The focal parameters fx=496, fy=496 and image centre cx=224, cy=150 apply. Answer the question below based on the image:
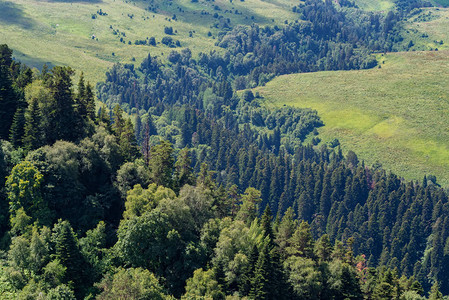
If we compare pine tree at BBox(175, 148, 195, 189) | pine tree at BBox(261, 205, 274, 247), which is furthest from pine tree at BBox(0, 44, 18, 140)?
pine tree at BBox(261, 205, 274, 247)

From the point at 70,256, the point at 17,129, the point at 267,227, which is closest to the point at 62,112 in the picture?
the point at 17,129

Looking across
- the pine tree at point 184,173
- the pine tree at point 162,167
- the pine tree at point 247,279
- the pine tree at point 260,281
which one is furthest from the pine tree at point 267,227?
the pine tree at point 184,173

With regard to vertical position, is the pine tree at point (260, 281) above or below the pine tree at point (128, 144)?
below

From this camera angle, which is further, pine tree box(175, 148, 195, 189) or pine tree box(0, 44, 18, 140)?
pine tree box(175, 148, 195, 189)

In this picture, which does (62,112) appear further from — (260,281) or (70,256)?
(260,281)

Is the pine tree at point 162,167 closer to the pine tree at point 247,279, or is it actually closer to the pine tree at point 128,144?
the pine tree at point 128,144

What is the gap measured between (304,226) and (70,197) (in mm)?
42956

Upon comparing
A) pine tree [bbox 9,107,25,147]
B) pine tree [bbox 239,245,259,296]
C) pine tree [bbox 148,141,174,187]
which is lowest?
pine tree [bbox 239,245,259,296]

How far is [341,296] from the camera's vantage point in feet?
282

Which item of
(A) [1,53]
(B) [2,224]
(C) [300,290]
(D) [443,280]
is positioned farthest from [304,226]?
(D) [443,280]

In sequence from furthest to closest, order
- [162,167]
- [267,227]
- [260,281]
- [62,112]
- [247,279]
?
[162,167], [62,112], [267,227], [247,279], [260,281]

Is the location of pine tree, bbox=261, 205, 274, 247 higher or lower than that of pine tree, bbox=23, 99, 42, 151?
lower

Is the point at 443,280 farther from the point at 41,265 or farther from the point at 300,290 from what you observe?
the point at 41,265

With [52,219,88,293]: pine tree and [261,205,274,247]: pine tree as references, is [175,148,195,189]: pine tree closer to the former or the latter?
[261,205,274,247]: pine tree
